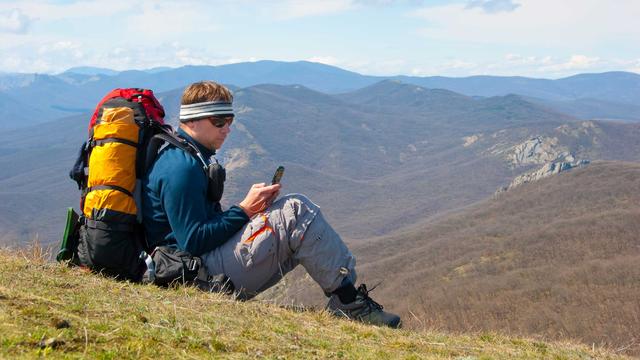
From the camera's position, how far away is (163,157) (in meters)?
8.30

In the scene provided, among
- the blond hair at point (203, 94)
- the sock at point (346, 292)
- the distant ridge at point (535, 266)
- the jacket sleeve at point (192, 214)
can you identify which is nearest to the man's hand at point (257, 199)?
the jacket sleeve at point (192, 214)

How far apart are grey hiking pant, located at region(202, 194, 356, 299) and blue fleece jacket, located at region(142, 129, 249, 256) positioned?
0.63ft

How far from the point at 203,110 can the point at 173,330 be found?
11.4 ft

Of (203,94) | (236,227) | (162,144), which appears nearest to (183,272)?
(236,227)

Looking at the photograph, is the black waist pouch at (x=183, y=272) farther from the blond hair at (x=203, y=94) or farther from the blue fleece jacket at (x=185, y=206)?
the blond hair at (x=203, y=94)

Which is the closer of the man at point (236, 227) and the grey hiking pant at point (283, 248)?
the man at point (236, 227)

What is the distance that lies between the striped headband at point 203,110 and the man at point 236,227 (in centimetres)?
1

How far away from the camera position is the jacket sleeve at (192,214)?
808cm

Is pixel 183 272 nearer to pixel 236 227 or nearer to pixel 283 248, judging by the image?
pixel 236 227

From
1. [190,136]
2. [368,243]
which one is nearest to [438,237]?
[368,243]

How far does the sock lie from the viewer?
854 centimetres

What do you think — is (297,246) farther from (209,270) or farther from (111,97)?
(111,97)

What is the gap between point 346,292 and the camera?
337 inches

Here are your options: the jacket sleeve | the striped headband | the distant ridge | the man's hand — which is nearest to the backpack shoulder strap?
the jacket sleeve
